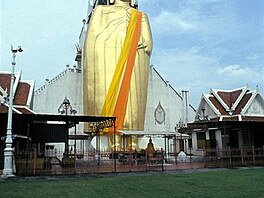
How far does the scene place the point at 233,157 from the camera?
66.2 feet

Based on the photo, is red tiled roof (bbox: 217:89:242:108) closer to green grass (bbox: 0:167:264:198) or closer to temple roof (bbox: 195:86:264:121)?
temple roof (bbox: 195:86:264:121)

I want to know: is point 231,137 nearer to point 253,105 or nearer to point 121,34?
point 253,105

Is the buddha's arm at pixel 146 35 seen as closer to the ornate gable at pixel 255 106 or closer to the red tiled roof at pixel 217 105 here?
the red tiled roof at pixel 217 105

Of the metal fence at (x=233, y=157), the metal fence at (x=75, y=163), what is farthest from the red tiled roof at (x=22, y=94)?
the metal fence at (x=233, y=157)

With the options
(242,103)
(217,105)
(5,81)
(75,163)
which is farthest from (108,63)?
(75,163)

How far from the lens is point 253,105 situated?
1166 inches

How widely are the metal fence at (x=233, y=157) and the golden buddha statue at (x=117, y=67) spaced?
9.11 m

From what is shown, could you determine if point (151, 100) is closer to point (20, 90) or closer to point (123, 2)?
point (123, 2)

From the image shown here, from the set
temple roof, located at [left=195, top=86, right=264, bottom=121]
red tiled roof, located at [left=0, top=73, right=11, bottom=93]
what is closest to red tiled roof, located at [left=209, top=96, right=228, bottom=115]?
temple roof, located at [left=195, top=86, right=264, bottom=121]

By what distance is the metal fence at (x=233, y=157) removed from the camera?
19688mm

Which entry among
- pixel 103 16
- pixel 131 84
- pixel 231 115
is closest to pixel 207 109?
pixel 231 115

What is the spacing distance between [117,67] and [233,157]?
46.0 feet

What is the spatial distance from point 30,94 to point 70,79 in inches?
528

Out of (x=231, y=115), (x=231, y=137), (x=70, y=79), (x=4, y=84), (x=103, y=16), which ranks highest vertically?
(x=103, y=16)
